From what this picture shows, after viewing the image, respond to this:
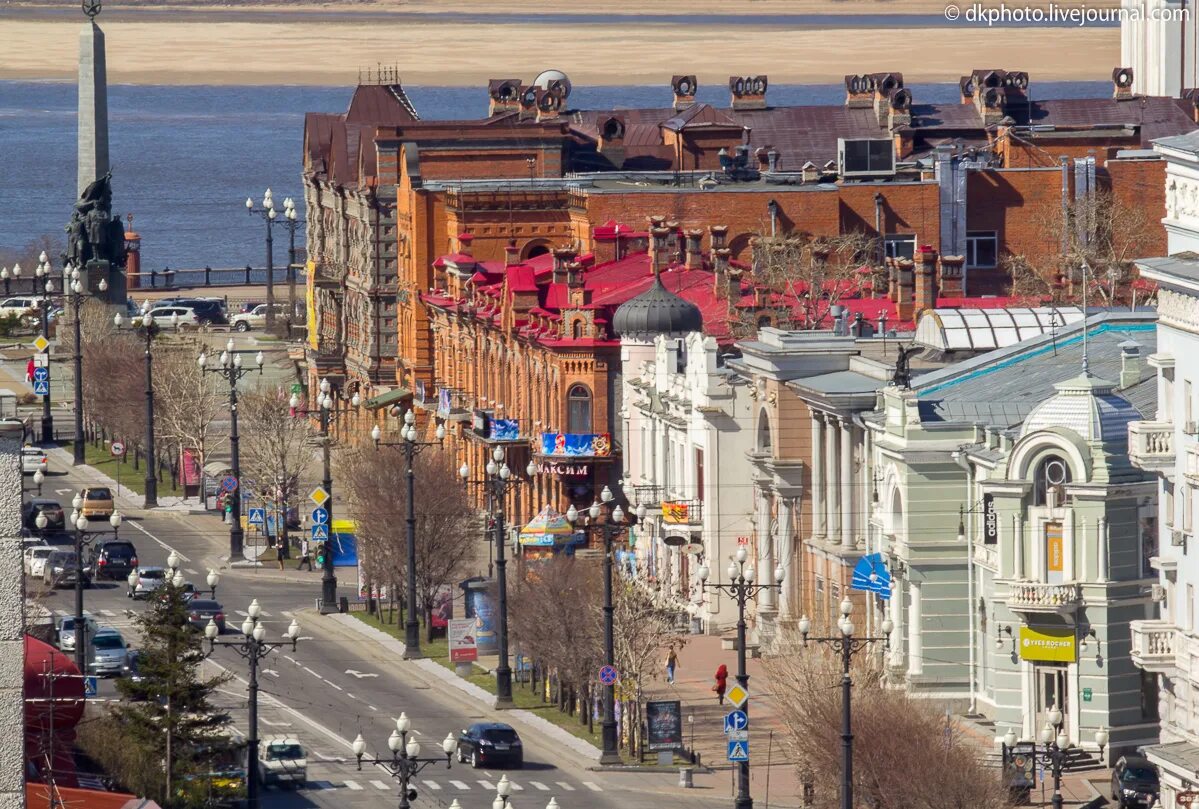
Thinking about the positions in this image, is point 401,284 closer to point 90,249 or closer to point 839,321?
point 90,249

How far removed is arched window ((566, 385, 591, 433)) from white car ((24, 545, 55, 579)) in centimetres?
1687

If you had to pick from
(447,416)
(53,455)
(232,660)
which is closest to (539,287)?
(447,416)

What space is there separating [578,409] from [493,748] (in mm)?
34221

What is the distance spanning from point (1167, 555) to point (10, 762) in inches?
1775

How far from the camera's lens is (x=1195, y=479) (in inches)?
2589

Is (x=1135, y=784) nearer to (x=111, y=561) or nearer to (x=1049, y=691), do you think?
(x=1049, y=691)

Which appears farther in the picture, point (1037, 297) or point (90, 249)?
point (90, 249)

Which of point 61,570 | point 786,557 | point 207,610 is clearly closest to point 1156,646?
point 786,557

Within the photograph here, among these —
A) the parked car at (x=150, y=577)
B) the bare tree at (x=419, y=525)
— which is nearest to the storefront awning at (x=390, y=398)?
the bare tree at (x=419, y=525)

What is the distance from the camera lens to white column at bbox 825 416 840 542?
85.4 m

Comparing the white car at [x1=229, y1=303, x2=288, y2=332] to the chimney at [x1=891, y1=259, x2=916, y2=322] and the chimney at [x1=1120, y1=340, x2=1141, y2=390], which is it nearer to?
the chimney at [x1=891, y1=259, x2=916, y2=322]

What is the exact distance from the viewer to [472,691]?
86750 millimetres

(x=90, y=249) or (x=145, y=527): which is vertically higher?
(x=90, y=249)

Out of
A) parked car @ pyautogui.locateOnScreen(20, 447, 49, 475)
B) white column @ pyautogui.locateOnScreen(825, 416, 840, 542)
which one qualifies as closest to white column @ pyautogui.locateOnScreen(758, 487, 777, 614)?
white column @ pyautogui.locateOnScreen(825, 416, 840, 542)
